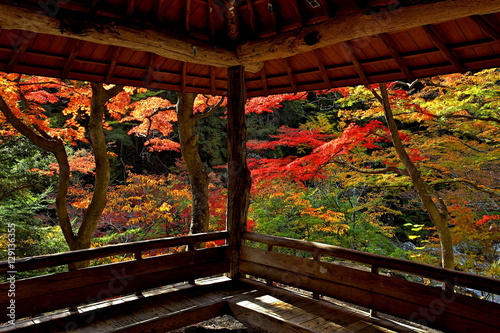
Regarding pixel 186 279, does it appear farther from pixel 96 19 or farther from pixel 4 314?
pixel 96 19

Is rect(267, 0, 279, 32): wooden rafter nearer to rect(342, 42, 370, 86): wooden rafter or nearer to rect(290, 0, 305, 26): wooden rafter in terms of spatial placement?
rect(290, 0, 305, 26): wooden rafter

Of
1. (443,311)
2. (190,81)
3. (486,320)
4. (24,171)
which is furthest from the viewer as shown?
(24,171)

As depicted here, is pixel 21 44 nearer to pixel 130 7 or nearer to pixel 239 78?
pixel 130 7

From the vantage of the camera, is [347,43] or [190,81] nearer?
[347,43]

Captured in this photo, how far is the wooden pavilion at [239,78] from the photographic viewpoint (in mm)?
3133

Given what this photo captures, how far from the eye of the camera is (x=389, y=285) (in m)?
3.40

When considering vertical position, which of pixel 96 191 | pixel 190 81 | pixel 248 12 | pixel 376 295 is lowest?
pixel 376 295

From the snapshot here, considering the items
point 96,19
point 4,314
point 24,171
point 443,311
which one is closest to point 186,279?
point 4,314

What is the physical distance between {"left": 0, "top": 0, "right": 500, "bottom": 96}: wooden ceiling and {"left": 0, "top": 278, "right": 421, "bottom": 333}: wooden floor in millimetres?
2903

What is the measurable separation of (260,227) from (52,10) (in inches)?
290

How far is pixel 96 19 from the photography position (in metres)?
3.35

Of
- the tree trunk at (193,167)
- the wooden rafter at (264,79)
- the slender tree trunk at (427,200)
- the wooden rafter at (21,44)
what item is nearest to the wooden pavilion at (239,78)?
the wooden rafter at (21,44)

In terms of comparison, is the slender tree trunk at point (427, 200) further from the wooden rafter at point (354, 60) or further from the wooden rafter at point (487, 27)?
the wooden rafter at point (487, 27)

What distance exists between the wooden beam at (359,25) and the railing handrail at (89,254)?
8.22 feet
